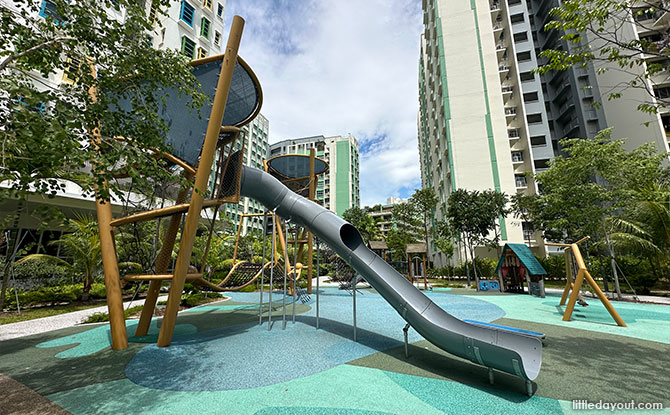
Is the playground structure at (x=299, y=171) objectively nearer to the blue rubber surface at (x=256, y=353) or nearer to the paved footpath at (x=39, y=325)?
Answer: the blue rubber surface at (x=256, y=353)

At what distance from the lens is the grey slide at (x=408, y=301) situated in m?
4.43

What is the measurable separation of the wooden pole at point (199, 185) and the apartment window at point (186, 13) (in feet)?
92.5

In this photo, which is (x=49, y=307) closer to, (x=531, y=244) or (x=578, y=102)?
(x=531, y=244)

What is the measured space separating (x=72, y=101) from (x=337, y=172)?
81.5 m

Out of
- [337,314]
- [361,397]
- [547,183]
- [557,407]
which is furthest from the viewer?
[547,183]

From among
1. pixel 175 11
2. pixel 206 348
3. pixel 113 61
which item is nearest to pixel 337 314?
pixel 206 348

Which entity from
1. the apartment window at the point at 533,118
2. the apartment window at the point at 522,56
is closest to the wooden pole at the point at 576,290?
the apartment window at the point at 533,118

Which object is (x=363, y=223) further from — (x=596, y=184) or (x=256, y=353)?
(x=256, y=353)

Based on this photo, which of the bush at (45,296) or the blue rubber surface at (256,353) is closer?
the blue rubber surface at (256,353)

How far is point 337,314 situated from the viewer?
10.7m

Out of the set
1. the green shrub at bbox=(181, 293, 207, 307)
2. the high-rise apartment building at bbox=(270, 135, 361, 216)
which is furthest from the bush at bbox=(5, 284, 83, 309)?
the high-rise apartment building at bbox=(270, 135, 361, 216)

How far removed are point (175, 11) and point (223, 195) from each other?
29.6m

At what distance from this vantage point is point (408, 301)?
598 centimetres

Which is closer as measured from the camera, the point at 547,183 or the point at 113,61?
the point at 113,61
